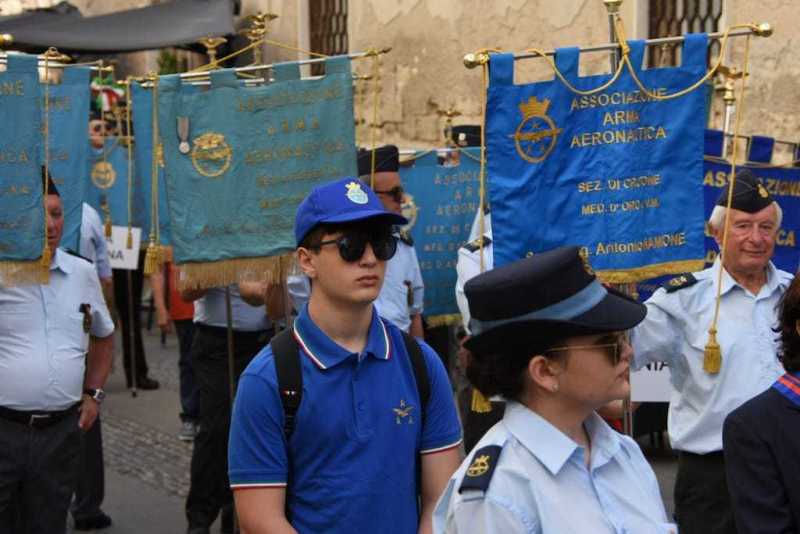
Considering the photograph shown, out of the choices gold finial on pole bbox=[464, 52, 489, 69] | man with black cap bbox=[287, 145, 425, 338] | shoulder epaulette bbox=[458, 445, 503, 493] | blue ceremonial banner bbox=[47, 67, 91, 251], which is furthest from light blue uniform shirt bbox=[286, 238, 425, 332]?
shoulder epaulette bbox=[458, 445, 503, 493]

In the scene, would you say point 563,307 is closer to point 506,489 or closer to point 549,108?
point 506,489

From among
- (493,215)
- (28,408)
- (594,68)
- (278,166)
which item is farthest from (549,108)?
(594,68)

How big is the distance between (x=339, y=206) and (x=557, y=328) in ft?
4.27

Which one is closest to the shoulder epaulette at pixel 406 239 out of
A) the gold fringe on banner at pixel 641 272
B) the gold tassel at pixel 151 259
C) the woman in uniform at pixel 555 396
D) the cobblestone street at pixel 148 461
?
the gold tassel at pixel 151 259

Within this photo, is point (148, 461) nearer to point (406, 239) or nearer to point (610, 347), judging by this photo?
point (406, 239)

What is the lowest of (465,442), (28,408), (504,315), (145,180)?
(465,442)

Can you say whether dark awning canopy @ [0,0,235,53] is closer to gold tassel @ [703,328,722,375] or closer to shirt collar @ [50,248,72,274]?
shirt collar @ [50,248,72,274]

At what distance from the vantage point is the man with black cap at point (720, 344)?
206 inches

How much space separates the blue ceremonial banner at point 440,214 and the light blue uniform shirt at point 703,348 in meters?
3.26

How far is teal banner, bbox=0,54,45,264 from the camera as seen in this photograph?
6188mm

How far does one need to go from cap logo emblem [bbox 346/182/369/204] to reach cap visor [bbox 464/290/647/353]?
46.9 inches

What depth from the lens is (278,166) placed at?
22.0ft

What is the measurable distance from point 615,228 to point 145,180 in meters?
3.64

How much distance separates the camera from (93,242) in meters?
9.32
